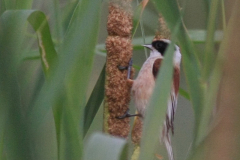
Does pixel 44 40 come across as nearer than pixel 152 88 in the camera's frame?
Yes

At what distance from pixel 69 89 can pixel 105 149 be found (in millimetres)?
179

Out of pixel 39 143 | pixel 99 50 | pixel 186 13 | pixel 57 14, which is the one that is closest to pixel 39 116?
pixel 39 143

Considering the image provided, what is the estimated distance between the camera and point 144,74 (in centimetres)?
164

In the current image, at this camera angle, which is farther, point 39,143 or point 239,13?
point 39,143

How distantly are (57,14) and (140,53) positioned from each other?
55 centimetres

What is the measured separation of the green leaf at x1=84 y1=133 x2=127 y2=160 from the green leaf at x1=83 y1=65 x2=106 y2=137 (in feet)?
1.00

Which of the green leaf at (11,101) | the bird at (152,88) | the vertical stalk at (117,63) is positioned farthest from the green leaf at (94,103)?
the bird at (152,88)

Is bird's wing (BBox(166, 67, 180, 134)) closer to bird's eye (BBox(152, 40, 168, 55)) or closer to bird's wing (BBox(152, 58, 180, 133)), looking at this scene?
bird's wing (BBox(152, 58, 180, 133))

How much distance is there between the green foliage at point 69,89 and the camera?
55cm

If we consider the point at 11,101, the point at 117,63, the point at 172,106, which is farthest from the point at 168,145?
the point at 11,101

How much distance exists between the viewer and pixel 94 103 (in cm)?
92

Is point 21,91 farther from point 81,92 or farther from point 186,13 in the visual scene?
point 186,13

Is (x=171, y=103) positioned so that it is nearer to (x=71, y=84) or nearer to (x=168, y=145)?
(x=168, y=145)

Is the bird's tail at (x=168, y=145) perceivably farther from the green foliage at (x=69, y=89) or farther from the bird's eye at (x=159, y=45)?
the green foliage at (x=69, y=89)
